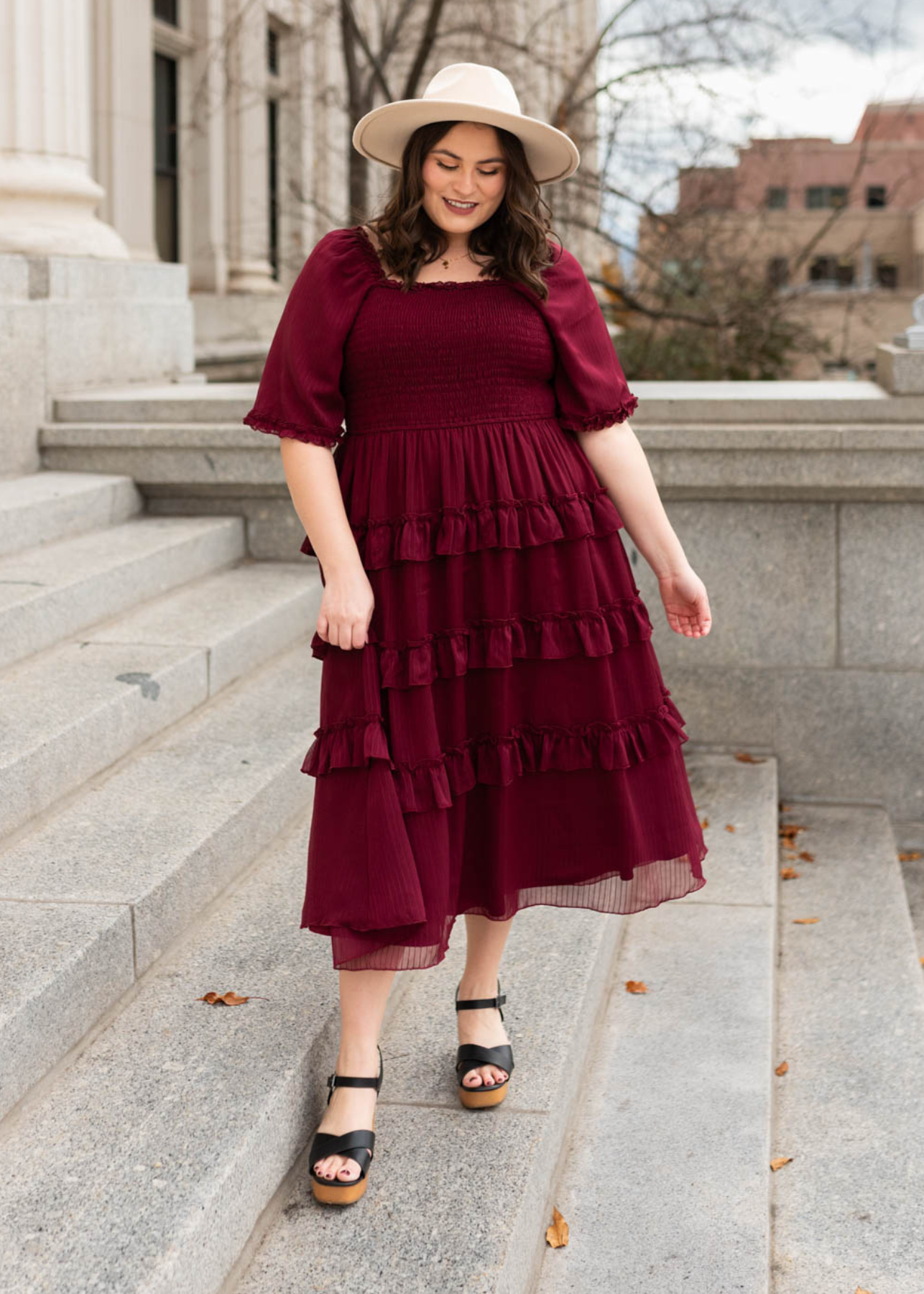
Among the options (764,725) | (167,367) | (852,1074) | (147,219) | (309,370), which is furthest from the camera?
(147,219)

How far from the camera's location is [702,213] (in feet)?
28.1

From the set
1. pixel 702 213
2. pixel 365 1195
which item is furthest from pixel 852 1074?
pixel 702 213

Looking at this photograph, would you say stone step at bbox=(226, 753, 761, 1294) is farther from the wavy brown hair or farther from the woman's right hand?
the wavy brown hair

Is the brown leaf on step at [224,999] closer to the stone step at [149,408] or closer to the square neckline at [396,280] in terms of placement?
the square neckline at [396,280]

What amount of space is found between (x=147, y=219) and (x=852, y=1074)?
9.68 metres

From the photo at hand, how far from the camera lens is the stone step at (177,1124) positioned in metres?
2.00

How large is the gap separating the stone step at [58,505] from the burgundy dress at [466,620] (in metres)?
2.42

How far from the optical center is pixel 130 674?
3844 millimetres

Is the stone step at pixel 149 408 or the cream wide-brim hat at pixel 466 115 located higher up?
the cream wide-brim hat at pixel 466 115

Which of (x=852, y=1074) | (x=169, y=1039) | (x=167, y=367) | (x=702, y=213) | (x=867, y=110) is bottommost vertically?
(x=852, y=1074)

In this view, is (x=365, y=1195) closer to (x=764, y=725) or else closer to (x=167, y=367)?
(x=764, y=725)

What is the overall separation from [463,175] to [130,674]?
196 cm

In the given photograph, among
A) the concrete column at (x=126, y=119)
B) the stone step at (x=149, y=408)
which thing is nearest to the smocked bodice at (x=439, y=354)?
the stone step at (x=149, y=408)

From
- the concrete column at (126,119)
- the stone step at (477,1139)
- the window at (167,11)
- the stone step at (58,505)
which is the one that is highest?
the window at (167,11)
